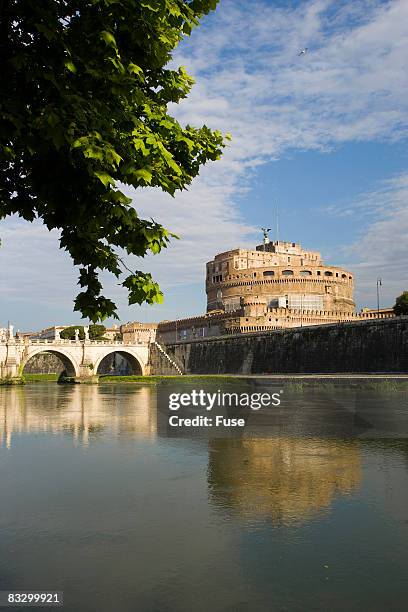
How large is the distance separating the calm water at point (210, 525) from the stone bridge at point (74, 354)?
2742 inches

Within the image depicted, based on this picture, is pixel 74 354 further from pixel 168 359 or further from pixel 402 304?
pixel 402 304

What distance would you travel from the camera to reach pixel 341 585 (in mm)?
6062

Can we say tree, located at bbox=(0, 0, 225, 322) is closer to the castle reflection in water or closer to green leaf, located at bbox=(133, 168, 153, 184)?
green leaf, located at bbox=(133, 168, 153, 184)

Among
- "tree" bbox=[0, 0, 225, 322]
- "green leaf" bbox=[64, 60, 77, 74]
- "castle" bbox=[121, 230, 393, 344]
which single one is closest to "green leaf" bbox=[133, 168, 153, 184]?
"tree" bbox=[0, 0, 225, 322]

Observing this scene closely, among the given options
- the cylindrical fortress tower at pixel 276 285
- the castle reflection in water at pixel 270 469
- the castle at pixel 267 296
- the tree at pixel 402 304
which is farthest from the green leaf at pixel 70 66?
the cylindrical fortress tower at pixel 276 285

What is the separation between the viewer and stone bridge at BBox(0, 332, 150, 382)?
84.1m

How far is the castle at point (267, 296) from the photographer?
99.8 metres

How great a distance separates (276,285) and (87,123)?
10794 cm

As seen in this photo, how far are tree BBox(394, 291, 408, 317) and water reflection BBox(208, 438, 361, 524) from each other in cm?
7559

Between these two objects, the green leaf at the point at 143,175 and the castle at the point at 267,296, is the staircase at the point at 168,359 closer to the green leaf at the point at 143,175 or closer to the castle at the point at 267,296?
the castle at the point at 267,296

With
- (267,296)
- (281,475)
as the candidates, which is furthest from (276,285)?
(281,475)

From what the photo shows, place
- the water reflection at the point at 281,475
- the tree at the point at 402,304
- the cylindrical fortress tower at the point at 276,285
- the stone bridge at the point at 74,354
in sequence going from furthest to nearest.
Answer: the cylindrical fortress tower at the point at 276,285
the tree at the point at 402,304
the stone bridge at the point at 74,354
the water reflection at the point at 281,475

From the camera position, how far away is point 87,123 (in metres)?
5.25

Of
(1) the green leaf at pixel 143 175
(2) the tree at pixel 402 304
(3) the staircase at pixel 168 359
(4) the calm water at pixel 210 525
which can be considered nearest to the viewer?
Result: (1) the green leaf at pixel 143 175
